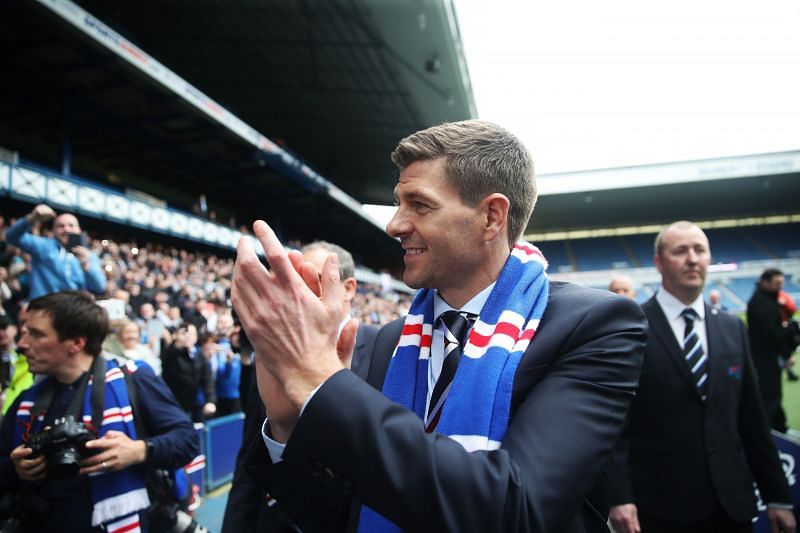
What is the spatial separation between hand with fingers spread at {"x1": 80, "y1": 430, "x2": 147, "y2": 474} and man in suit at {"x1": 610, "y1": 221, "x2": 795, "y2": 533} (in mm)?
2176

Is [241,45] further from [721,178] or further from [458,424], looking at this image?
[721,178]

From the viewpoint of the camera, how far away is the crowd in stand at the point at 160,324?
13.1 ft

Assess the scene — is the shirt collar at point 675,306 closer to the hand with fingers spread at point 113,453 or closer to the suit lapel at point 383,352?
the suit lapel at point 383,352

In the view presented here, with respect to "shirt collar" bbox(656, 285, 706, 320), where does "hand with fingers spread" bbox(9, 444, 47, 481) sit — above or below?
below

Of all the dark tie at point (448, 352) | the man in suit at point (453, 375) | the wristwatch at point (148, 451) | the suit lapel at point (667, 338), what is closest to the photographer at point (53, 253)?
the wristwatch at point (148, 451)

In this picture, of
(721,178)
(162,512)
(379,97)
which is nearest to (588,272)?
(721,178)

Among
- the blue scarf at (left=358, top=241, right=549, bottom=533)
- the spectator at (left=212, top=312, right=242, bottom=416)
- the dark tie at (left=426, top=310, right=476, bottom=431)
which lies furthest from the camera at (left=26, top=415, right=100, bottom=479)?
the spectator at (left=212, top=312, right=242, bottom=416)

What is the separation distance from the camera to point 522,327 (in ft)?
3.75

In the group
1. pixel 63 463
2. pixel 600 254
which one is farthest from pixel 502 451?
pixel 600 254

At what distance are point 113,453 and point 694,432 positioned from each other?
2.65 m

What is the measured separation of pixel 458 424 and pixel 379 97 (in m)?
18.6

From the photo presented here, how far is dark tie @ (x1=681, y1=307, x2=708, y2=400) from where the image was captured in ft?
7.46

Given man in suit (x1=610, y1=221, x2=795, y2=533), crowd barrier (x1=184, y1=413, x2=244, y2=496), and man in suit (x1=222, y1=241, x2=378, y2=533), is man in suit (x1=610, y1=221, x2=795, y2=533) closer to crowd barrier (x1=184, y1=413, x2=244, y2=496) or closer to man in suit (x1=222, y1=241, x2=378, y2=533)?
man in suit (x1=222, y1=241, x2=378, y2=533)

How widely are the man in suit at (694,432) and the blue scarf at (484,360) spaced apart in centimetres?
143
